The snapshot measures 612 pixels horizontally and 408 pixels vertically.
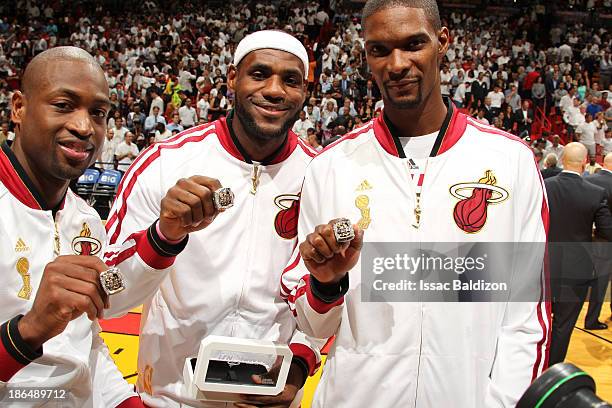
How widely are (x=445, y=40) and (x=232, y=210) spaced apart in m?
1.04

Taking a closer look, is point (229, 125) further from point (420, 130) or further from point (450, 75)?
point (450, 75)

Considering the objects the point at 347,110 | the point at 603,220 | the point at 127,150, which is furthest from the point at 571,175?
the point at 347,110

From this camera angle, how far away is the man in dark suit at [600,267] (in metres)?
5.65

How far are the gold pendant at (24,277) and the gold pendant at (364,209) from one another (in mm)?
1079

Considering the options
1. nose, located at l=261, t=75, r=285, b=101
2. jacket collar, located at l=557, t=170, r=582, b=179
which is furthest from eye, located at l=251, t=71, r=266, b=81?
jacket collar, located at l=557, t=170, r=582, b=179

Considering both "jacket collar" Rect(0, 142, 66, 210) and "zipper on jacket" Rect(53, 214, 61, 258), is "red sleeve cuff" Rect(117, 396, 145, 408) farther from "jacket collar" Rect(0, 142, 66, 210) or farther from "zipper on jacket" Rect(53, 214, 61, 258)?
"jacket collar" Rect(0, 142, 66, 210)

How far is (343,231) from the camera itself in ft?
5.51

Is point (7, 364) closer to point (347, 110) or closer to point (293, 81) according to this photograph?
point (293, 81)

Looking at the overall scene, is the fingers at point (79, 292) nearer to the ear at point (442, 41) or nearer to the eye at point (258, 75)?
the eye at point (258, 75)

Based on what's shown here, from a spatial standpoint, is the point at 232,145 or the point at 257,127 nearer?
the point at 257,127

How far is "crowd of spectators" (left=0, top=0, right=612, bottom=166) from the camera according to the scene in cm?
1616

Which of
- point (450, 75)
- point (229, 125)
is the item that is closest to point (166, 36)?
point (450, 75)

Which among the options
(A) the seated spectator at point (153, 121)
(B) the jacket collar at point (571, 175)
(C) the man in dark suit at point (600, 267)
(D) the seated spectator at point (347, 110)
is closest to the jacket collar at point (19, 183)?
(C) the man in dark suit at point (600, 267)

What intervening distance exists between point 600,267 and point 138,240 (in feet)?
16.6
